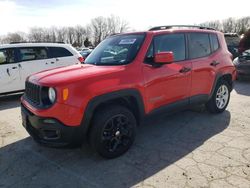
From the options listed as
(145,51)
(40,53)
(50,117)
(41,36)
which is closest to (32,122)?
(50,117)

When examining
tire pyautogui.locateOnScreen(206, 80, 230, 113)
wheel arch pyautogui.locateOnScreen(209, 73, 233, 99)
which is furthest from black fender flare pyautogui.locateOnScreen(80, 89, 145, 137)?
tire pyautogui.locateOnScreen(206, 80, 230, 113)

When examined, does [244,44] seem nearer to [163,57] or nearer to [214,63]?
[214,63]

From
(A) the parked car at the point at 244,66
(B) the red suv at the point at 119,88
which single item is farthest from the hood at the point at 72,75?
(A) the parked car at the point at 244,66

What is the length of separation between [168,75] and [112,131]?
4.31 feet

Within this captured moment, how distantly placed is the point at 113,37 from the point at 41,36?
3327 inches

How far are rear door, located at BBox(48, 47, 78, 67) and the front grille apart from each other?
468cm

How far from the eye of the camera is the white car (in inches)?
303

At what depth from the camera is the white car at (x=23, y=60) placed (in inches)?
303

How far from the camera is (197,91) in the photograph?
4.87 meters

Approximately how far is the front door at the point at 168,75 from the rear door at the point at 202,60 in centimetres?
18

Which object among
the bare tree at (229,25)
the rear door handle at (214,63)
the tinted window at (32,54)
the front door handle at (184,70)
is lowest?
the front door handle at (184,70)

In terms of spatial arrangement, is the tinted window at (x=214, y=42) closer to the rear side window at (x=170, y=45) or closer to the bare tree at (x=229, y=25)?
the rear side window at (x=170, y=45)

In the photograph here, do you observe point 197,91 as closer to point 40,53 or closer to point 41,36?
point 40,53

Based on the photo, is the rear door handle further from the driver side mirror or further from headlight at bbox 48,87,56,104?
headlight at bbox 48,87,56,104
